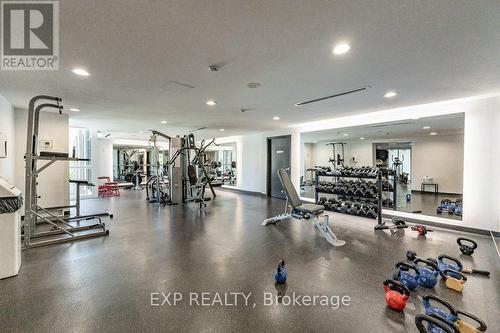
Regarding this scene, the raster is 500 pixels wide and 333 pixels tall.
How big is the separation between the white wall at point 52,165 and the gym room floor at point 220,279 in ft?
7.68

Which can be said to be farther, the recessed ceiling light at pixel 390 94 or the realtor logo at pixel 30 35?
the recessed ceiling light at pixel 390 94

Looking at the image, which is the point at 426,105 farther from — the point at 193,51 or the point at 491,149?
the point at 193,51

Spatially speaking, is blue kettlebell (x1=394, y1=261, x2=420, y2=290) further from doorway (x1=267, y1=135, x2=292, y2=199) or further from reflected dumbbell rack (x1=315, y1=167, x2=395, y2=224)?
doorway (x1=267, y1=135, x2=292, y2=199)

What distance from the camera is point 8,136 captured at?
14.1ft

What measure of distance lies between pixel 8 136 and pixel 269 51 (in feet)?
17.1

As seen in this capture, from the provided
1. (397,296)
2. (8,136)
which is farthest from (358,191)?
(8,136)

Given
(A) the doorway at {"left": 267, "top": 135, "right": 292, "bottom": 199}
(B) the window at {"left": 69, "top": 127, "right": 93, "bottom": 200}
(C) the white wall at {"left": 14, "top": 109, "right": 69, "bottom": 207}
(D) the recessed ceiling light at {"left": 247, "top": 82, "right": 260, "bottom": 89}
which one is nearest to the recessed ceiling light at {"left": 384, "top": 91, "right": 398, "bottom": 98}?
(D) the recessed ceiling light at {"left": 247, "top": 82, "right": 260, "bottom": 89}

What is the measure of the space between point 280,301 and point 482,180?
4.37 m

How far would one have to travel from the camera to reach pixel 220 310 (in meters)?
1.93

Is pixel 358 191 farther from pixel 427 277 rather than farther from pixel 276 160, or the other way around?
pixel 276 160

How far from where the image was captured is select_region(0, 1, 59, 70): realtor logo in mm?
1762

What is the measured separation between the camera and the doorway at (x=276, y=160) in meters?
7.75

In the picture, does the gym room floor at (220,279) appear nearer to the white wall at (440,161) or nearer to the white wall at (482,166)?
the white wall at (482,166)

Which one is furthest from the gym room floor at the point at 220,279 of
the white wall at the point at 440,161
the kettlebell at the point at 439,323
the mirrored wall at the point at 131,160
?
the mirrored wall at the point at 131,160
